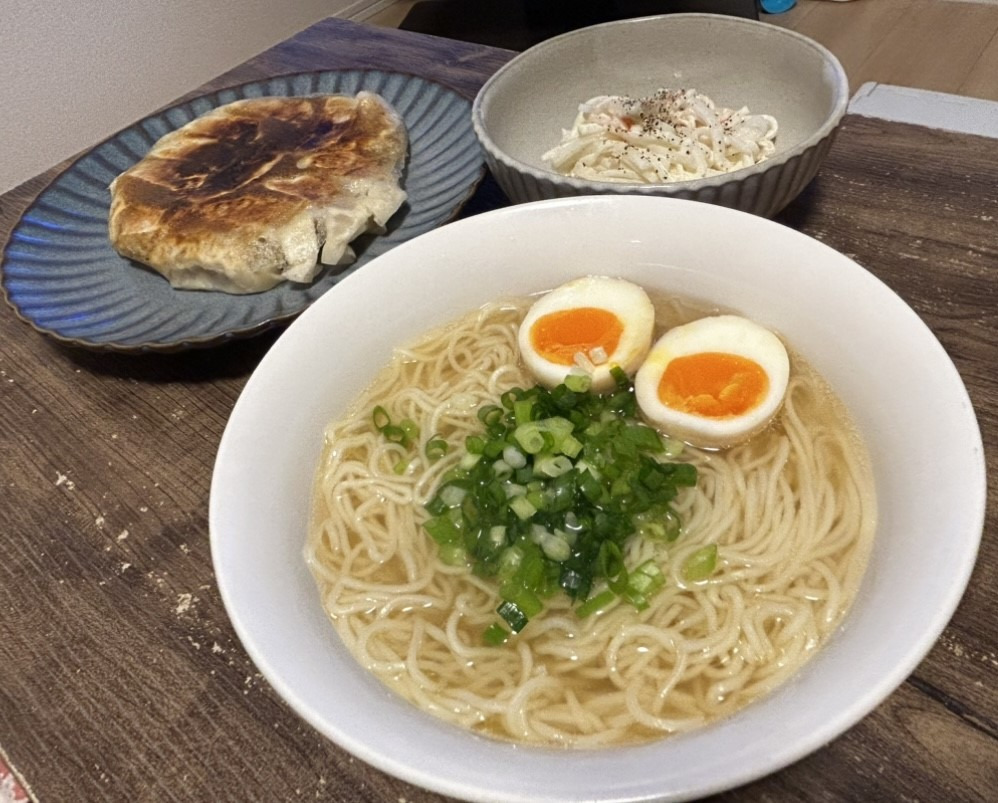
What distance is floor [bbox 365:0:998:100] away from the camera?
4051 mm

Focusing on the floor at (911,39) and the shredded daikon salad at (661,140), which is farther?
the floor at (911,39)

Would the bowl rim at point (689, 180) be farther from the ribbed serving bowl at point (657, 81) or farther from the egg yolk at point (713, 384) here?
the egg yolk at point (713, 384)

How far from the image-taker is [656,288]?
1.62 m

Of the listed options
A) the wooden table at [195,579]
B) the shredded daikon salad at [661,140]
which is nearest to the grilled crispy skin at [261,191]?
the wooden table at [195,579]

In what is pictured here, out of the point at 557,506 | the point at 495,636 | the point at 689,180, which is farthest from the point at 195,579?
the point at 689,180

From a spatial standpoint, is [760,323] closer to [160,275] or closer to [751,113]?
[751,113]

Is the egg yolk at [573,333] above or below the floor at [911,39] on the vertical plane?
above

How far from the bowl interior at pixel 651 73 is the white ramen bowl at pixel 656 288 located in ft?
1.83

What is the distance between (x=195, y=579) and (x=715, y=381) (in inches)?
41.0

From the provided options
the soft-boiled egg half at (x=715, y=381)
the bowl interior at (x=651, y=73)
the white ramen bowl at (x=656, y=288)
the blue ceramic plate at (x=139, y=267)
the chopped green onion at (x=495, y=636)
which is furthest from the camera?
the bowl interior at (x=651, y=73)

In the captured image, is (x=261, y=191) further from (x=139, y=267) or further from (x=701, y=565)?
(x=701, y=565)

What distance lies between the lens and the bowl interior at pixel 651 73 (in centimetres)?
199

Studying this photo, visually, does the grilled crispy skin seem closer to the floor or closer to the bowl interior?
the bowl interior

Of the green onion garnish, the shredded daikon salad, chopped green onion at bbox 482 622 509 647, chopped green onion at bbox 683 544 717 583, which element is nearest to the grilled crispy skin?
the shredded daikon salad
